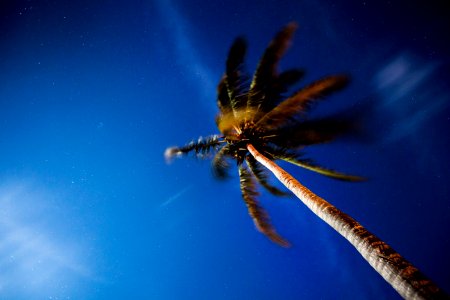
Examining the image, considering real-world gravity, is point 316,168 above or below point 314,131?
below

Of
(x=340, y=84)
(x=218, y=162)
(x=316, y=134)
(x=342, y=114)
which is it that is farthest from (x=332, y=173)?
(x=218, y=162)

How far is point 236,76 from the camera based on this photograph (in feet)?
25.7

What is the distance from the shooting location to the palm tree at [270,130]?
6.00 m

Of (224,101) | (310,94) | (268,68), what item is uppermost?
(224,101)

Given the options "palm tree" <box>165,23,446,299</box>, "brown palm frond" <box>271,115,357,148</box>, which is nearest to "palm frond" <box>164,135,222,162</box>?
"palm tree" <box>165,23,446,299</box>

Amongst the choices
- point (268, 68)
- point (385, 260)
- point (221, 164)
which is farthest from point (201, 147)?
point (385, 260)

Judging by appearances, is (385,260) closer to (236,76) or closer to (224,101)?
(236,76)

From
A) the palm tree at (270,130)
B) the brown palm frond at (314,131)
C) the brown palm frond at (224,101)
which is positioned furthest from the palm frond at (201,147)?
the brown palm frond at (314,131)

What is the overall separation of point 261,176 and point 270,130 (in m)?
1.61

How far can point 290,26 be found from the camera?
6809 millimetres

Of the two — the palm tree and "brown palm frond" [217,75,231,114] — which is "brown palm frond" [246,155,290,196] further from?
"brown palm frond" [217,75,231,114]

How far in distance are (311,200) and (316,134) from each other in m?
2.29

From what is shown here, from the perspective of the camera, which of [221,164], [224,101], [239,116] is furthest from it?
[221,164]

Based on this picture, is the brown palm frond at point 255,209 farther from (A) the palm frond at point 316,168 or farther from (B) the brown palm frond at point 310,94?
(B) the brown palm frond at point 310,94
